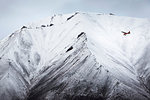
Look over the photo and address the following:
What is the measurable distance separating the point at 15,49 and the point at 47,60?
524 inches

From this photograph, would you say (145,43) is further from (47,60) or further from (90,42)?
(47,60)

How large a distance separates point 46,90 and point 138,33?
49.1 metres

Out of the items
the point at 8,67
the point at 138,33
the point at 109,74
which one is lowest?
the point at 138,33

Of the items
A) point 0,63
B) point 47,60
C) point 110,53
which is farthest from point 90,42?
point 0,63

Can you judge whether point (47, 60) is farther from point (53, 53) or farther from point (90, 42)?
point (90, 42)

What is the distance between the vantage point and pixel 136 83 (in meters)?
68.5

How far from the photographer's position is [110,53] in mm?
85750

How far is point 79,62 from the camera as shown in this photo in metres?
76.2

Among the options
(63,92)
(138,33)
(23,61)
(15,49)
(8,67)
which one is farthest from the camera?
(138,33)

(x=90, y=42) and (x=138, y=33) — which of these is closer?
(x=90, y=42)

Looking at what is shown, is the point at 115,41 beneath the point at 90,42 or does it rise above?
beneath

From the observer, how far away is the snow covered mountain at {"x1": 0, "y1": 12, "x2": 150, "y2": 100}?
65188 millimetres

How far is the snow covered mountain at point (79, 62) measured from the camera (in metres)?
65.2

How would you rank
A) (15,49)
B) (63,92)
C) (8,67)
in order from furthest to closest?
(15,49) → (8,67) → (63,92)
